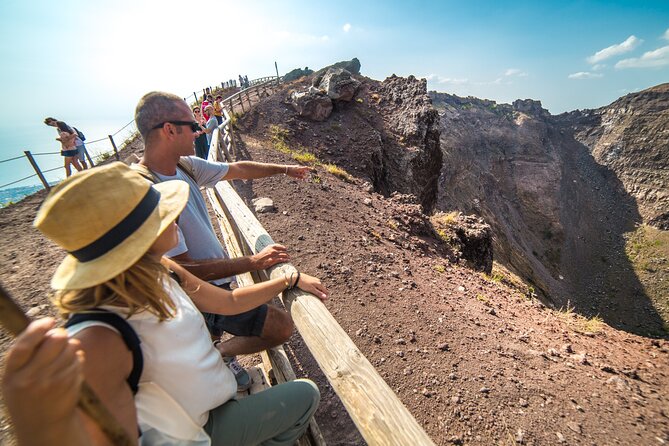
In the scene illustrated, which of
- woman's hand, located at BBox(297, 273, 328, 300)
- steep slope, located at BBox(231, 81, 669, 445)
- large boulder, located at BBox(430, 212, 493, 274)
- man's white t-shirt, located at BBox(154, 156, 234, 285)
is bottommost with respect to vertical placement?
large boulder, located at BBox(430, 212, 493, 274)

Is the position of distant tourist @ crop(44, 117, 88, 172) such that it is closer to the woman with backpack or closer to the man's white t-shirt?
the woman with backpack

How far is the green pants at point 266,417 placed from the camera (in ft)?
5.31

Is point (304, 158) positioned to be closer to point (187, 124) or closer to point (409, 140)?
point (409, 140)

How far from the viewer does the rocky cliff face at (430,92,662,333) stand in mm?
32969

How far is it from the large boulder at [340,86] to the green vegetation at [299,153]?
441cm

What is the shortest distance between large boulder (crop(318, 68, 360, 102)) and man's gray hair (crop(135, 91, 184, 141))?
16181 mm

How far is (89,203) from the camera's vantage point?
3.79ft

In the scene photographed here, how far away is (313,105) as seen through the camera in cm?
1681

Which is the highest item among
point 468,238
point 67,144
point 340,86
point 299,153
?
point 340,86

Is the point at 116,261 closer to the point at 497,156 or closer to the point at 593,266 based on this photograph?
the point at 593,266

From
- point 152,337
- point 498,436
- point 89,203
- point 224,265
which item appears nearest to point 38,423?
point 152,337

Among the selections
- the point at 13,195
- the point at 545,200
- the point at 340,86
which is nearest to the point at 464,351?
the point at 13,195

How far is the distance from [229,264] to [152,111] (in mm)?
1472

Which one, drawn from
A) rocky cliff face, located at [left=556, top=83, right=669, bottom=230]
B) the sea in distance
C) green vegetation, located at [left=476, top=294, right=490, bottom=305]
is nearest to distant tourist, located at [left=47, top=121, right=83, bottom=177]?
the sea in distance
